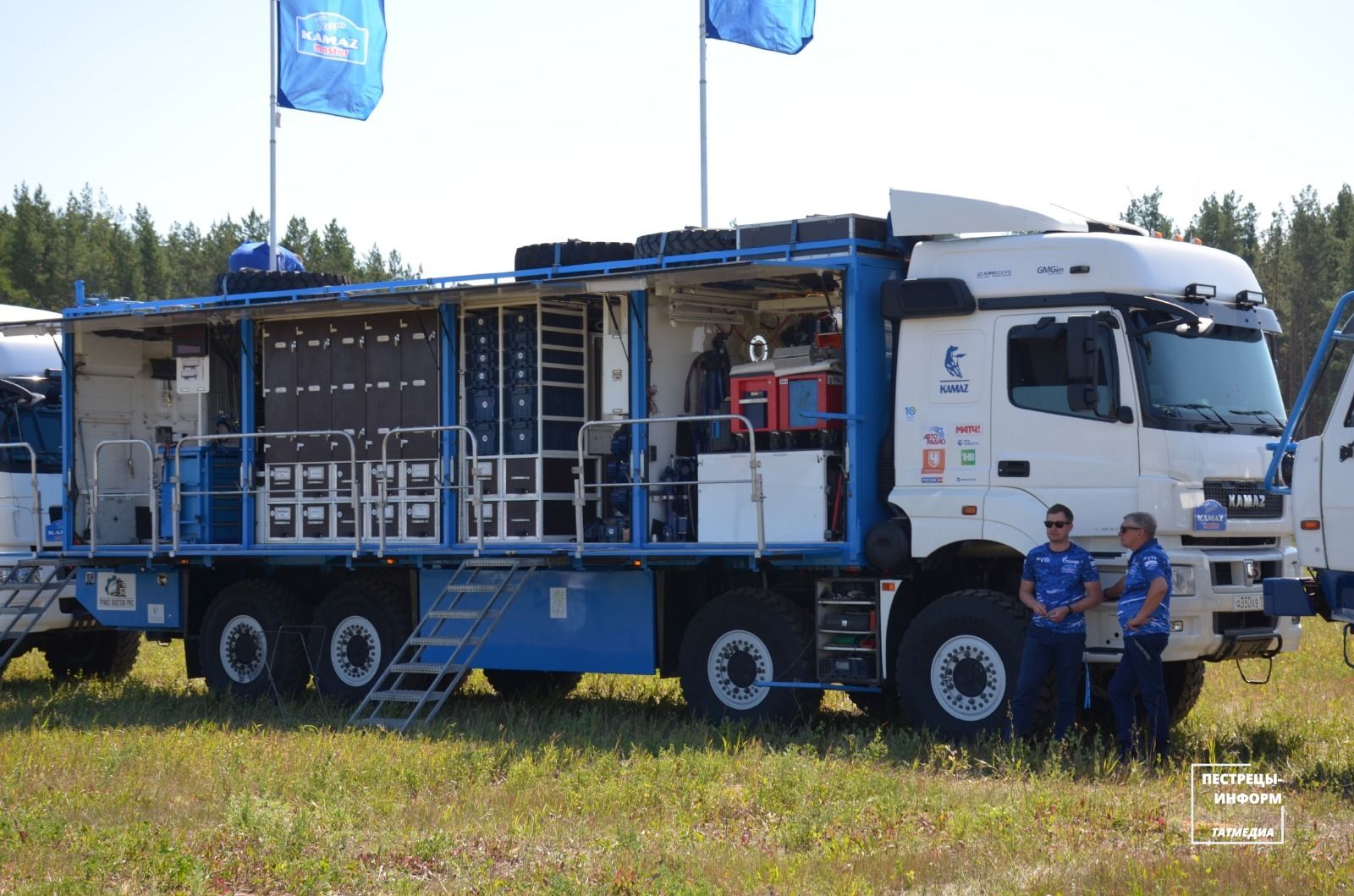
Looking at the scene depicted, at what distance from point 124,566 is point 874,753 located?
9209 mm

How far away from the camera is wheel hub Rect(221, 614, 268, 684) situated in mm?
17062

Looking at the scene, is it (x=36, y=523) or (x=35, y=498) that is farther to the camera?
(x=36, y=523)

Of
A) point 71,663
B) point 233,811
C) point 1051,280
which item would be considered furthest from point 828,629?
point 71,663

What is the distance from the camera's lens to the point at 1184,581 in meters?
12.2

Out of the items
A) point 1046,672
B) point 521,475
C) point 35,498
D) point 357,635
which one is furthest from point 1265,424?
point 35,498

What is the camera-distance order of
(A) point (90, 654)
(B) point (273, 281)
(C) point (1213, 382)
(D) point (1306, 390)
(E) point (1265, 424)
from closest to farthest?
(D) point (1306, 390), (C) point (1213, 382), (E) point (1265, 424), (B) point (273, 281), (A) point (90, 654)

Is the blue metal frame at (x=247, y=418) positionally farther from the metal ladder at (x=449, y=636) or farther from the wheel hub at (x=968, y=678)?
the wheel hub at (x=968, y=678)

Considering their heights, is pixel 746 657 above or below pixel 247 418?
below

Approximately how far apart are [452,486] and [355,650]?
2.03m

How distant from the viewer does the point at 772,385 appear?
13961 mm

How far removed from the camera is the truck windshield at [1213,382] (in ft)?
41.1

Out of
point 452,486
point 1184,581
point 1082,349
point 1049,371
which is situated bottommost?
point 1184,581
